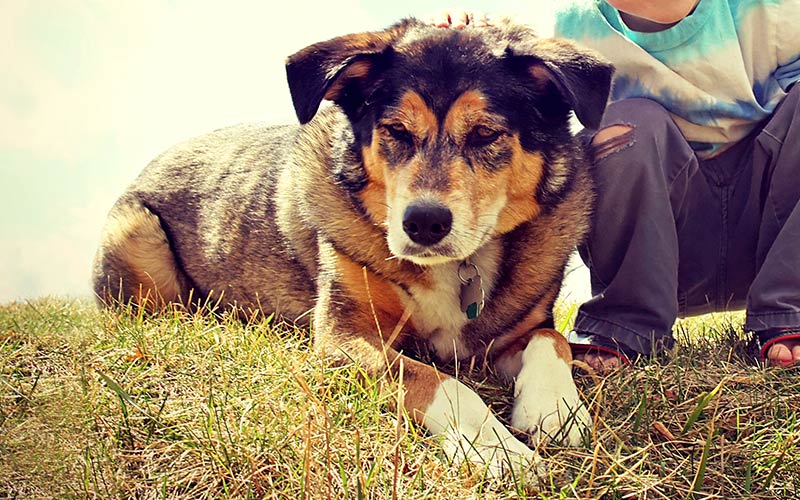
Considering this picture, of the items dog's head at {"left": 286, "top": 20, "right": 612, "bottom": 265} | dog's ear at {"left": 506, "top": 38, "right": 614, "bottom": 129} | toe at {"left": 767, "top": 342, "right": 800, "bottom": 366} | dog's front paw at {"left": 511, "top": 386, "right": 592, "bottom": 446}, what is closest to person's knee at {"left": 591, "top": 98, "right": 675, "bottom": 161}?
dog's head at {"left": 286, "top": 20, "right": 612, "bottom": 265}

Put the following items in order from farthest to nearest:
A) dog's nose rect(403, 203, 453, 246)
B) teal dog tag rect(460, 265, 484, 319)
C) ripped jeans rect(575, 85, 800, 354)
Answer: ripped jeans rect(575, 85, 800, 354) < teal dog tag rect(460, 265, 484, 319) < dog's nose rect(403, 203, 453, 246)

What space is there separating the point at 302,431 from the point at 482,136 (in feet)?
4.57

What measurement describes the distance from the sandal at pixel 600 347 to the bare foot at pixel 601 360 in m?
0.02

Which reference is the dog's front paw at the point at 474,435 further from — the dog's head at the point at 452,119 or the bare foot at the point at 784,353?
the bare foot at the point at 784,353

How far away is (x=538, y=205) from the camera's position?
347 centimetres

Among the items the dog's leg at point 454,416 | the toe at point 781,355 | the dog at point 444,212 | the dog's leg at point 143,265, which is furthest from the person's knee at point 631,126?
the dog's leg at point 143,265

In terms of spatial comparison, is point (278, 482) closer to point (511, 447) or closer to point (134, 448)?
point (134, 448)

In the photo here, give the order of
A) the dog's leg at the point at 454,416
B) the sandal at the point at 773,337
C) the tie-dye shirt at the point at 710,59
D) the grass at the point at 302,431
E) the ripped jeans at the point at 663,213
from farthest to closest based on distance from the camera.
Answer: the tie-dye shirt at the point at 710,59
the ripped jeans at the point at 663,213
the sandal at the point at 773,337
the dog's leg at the point at 454,416
the grass at the point at 302,431

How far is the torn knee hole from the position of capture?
3713 mm

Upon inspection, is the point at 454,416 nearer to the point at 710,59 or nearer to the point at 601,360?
the point at 601,360

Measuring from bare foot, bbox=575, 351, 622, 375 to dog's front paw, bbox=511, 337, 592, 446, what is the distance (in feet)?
1.41

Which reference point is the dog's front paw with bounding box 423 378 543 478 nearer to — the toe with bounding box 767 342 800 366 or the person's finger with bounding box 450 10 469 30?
the toe with bounding box 767 342 800 366

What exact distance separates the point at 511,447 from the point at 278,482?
75cm

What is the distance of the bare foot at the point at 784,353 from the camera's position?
346 cm
